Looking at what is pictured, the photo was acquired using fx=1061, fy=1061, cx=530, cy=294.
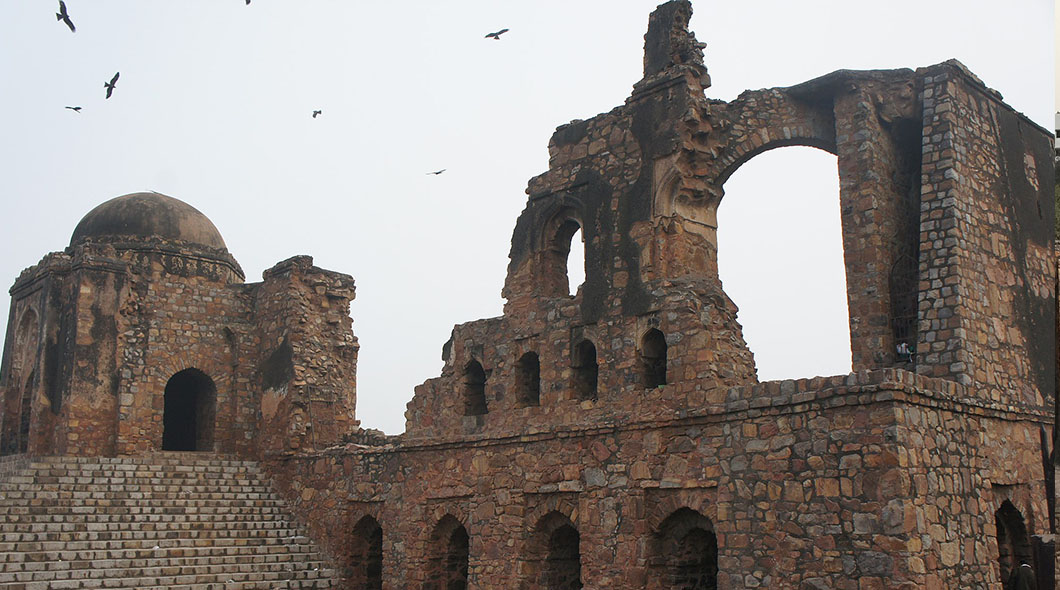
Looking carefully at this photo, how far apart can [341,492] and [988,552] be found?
9576 millimetres

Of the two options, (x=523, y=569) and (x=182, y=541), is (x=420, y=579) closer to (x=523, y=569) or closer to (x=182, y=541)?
(x=523, y=569)

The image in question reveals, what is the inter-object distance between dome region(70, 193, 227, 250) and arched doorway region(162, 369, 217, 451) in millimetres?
2669

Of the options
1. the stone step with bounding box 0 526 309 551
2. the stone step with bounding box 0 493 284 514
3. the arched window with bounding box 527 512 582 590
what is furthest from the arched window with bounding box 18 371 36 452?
the arched window with bounding box 527 512 582 590

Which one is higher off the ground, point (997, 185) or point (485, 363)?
point (997, 185)

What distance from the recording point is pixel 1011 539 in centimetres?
1104

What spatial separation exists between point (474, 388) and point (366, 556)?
3583 mm

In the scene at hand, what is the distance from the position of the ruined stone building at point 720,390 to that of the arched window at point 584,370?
0.03 metres

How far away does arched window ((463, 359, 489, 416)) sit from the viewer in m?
14.5

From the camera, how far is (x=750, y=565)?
10.3m

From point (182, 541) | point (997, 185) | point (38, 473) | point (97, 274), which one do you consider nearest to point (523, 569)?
point (182, 541)

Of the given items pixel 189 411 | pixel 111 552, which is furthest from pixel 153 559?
pixel 189 411

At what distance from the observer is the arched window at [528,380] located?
Answer: 45.0 feet

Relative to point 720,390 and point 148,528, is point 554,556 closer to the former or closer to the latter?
point 720,390

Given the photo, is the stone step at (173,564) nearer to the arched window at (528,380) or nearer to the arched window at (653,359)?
the arched window at (528,380)
